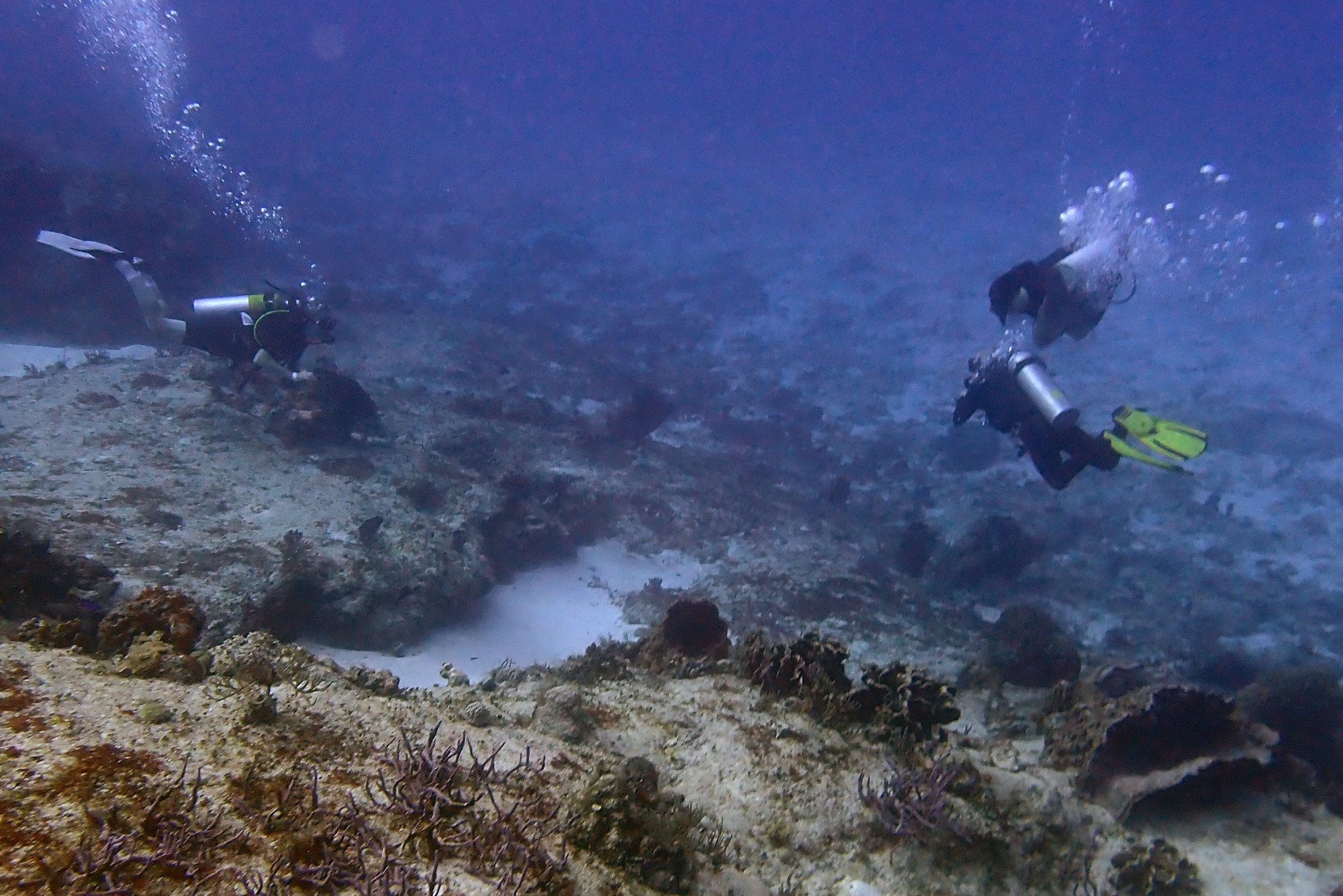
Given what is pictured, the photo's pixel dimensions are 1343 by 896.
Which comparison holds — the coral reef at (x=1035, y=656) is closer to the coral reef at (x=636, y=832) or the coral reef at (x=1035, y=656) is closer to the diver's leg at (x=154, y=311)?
the coral reef at (x=636, y=832)

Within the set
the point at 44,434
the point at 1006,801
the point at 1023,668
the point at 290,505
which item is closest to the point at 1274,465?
the point at 1023,668

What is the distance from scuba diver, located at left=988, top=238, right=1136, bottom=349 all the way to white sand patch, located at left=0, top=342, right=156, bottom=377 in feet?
52.1

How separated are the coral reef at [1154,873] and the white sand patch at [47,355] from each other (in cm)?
1607

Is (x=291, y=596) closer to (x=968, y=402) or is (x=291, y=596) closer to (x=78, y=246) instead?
(x=78, y=246)

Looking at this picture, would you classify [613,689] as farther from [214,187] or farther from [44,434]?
[214,187]

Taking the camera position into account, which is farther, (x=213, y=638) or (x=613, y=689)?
(x=213, y=638)

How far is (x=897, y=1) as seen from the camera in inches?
2589

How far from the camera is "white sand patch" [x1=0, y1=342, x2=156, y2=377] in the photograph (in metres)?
12.1

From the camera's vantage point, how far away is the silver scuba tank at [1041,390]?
320 inches

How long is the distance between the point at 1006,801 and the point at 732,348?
19421 mm

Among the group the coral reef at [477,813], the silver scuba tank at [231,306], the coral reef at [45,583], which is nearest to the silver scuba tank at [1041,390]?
the coral reef at [477,813]

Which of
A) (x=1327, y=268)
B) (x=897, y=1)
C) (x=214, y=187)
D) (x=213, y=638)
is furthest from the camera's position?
(x=897, y=1)

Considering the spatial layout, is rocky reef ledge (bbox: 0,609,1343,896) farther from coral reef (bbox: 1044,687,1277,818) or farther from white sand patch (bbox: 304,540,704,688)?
white sand patch (bbox: 304,540,704,688)

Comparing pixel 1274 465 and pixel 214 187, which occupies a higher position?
pixel 214 187
